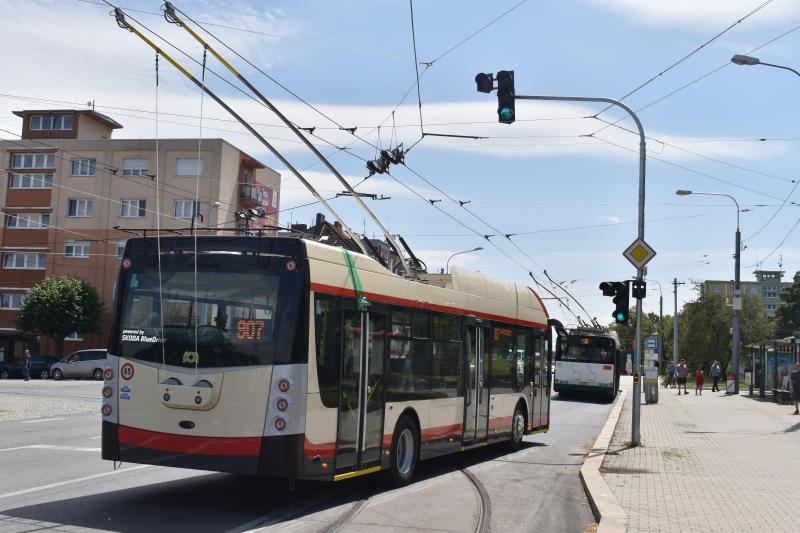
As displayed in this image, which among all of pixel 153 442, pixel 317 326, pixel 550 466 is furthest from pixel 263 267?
pixel 550 466

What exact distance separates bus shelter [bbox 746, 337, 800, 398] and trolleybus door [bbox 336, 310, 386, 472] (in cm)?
2416

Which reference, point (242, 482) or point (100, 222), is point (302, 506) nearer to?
point (242, 482)

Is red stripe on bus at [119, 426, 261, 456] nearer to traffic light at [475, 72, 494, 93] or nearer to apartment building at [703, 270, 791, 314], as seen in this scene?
traffic light at [475, 72, 494, 93]

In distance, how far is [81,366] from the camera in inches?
1791

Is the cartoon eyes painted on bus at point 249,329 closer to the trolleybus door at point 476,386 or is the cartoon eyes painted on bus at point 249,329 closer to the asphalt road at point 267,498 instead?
the asphalt road at point 267,498

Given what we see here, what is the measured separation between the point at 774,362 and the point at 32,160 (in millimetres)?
51160

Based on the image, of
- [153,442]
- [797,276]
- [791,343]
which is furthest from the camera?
[797,276]

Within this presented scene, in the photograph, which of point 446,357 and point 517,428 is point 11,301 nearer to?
point 517,428

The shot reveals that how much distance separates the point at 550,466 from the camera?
14.1m

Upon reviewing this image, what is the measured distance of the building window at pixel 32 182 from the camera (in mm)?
60906

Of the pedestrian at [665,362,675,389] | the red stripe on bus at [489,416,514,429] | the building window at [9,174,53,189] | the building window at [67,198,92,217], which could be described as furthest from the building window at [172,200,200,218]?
the red stripe on bus at [489,416,514,429]

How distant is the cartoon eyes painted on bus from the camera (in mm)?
8578

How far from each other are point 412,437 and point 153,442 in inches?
147

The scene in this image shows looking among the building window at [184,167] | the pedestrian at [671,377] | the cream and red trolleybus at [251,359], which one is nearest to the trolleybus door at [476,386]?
the cream and red trolleybus at [251,359]
